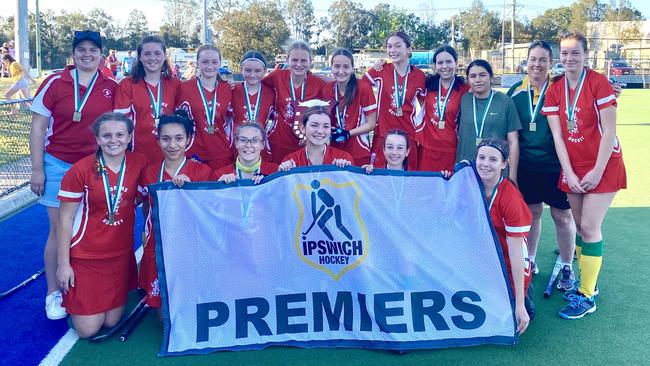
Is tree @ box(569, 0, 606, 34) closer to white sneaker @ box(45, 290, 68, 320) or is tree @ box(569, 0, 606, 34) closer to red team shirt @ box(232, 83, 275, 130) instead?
red team shirt @ box(232, 83, 275, 130)

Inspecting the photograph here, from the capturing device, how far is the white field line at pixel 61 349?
3.56 metres

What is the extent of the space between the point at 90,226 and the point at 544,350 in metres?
3.16

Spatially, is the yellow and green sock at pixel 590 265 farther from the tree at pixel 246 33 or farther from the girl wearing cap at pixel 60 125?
the tree at pixel 246 33

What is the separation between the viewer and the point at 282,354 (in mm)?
3637

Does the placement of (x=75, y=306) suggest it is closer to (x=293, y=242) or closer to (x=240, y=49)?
(x=293, y=242)

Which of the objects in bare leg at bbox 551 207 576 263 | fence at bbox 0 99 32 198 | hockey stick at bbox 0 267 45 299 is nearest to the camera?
hockey stick at bbox 0 267 45 299

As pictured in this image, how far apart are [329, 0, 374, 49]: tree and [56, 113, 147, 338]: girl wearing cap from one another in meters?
78.3

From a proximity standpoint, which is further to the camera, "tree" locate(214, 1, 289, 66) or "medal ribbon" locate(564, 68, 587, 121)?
"tree" locate(214, 1, 289, 66)

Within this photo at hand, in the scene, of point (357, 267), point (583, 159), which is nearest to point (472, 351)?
point (357, 267)

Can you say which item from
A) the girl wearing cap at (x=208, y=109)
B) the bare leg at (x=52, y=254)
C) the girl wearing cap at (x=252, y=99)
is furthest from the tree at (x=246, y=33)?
the bare leg at (x=52, y=254)

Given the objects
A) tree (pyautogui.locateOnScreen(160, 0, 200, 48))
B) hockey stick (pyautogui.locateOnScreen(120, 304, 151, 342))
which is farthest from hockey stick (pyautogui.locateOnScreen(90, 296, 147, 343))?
tree (pyautogui.locateOnScreen(160, 0, 200, 48))

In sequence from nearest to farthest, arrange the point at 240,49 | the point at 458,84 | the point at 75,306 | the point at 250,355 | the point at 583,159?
the point at 250,355 < the point at 75,306 < the point at 583,159 < the point at 458,84 < the point at 240,49

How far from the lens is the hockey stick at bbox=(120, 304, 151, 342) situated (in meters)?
3.88

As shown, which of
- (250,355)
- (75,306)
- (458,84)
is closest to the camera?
(250,355)
